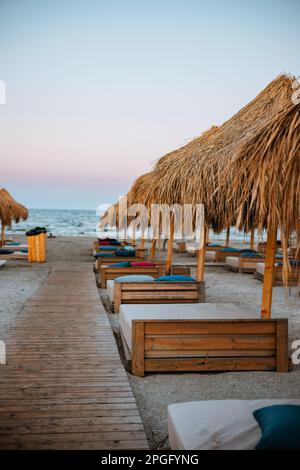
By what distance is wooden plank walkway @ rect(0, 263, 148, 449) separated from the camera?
2119mm

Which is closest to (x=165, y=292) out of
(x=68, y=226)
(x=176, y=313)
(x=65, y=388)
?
(x=176, y=313)

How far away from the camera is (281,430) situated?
1549mm

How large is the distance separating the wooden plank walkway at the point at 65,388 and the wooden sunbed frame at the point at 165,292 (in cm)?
52

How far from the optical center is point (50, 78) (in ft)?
39.8

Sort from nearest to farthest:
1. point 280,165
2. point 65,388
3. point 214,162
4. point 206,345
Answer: point 280,165 < point 65,388 < point 206,345 < point 214,162

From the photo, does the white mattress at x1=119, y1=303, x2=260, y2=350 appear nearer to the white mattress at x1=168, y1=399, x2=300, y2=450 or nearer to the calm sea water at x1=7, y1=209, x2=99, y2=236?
the white mattress at x1=168, y1=399, x2=300, y2=450

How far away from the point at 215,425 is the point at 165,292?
11.1 feet

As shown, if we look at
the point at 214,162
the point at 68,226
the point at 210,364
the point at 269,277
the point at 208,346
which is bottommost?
the point at 210,364

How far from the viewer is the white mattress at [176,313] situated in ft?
12.1

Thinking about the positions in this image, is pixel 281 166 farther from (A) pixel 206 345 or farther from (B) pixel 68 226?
(B) pixel 68 226

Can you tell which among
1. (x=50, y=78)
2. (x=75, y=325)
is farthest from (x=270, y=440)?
(x=50, y=78)

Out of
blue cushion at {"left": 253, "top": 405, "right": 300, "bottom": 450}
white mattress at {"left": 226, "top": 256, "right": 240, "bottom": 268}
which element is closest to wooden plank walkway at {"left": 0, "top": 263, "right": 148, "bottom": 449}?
blue cushion at {"left": 253, "top": 405, "right": 300, "bottom": 450}
